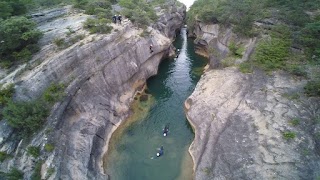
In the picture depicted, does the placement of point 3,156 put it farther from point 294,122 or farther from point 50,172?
point 294,122

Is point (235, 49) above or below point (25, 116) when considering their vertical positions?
below

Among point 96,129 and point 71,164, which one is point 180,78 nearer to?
point 96,129

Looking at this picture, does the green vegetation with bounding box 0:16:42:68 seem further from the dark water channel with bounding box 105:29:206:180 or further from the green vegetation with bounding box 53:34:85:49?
the dark water channel with bounding box 105:29:206:180

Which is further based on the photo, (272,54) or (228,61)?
(228,61)

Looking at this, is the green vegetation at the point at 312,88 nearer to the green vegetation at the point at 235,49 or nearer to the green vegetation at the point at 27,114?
the green vegetation at the point at 235,49

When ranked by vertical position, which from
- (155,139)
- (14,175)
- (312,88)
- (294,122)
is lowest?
(155,139)

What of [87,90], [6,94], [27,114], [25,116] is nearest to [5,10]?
[6,94]

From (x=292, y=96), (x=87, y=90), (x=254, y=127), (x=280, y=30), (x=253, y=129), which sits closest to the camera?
(x=253, y=129)

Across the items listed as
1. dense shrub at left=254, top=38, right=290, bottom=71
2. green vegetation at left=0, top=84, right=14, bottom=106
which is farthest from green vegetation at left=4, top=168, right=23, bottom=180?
dense shrub at left=254, top=38, right=290, bottom=71
